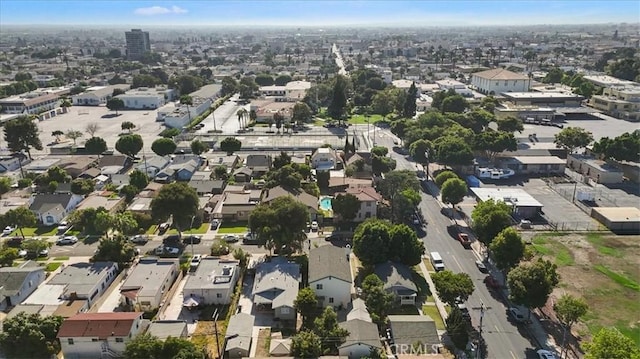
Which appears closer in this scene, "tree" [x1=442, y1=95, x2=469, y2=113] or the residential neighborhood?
the residential neighborhood

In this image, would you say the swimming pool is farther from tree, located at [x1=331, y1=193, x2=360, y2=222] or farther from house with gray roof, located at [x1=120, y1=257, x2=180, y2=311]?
house with gray roof, located at [x1=120, y1=257, x2=180, y2=311]

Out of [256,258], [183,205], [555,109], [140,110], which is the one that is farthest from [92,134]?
[555,109]

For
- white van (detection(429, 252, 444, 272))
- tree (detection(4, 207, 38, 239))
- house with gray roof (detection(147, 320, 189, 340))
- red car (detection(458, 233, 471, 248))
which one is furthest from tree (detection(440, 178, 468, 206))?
tree (detection(4, 207, 38, 239))

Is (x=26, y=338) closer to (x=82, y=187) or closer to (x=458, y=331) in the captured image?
(x=458, y=331)

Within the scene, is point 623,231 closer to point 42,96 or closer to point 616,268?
point 616,268

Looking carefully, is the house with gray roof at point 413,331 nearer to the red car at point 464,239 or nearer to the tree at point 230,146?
the red car at point 464,239

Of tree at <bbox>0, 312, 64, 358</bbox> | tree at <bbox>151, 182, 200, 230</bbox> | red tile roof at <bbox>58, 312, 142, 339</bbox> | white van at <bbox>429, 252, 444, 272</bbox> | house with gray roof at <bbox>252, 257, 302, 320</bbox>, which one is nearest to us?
tree at <bbox>0, 312, 64, 358</bbox>
